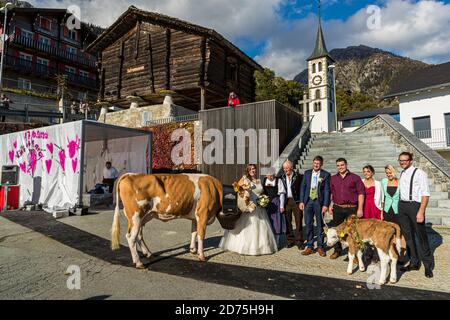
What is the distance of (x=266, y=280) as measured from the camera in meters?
4.06

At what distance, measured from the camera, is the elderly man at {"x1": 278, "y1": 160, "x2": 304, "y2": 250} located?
596 cm

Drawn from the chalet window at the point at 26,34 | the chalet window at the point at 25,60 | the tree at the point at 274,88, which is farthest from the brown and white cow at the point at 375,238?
the chalet window at the point at 26,34

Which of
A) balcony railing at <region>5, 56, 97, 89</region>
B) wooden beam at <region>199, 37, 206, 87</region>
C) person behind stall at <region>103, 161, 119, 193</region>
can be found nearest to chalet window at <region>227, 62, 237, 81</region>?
wooden beam at <region>199, 37, 206, 87</region>

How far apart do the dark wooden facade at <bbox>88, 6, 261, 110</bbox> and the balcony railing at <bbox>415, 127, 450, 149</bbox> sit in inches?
595

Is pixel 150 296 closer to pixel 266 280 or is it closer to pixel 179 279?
pixel 179 279

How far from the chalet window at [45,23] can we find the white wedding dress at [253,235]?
1714 inches

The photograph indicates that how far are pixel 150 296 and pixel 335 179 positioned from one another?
395cm

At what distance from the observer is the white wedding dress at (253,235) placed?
5422mm

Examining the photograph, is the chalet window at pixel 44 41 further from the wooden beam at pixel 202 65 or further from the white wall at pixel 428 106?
the white wall at pixel 428 106

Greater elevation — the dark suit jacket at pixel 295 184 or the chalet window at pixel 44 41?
the chalet window at pixel 44 41
